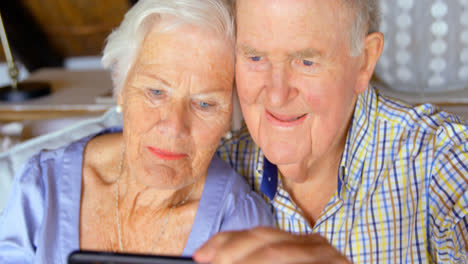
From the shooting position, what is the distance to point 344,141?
143cm

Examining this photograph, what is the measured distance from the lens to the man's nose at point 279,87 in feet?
3.78

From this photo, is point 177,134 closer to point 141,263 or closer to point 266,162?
point 266,162

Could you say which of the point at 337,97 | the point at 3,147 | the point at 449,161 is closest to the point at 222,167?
the point at 337,97

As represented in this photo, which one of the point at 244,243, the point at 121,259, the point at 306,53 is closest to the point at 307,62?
the point at 306,53

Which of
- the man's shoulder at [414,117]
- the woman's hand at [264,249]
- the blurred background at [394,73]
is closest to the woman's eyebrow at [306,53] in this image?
the man's shoulder at [414,117]

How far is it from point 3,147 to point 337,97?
58.0 inches

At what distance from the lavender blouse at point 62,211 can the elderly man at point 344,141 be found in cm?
10

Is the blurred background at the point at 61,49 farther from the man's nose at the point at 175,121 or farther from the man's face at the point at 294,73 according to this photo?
the man's face at the point at 294,73

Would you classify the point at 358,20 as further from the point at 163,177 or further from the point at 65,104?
the point at 65,104

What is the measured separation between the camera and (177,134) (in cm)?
126

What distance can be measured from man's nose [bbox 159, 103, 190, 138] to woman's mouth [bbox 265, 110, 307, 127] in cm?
23

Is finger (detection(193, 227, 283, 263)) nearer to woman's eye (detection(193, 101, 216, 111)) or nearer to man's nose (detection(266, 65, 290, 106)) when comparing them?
man's nose (detection(266, 65, 290, 106))

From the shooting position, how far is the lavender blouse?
136 cm

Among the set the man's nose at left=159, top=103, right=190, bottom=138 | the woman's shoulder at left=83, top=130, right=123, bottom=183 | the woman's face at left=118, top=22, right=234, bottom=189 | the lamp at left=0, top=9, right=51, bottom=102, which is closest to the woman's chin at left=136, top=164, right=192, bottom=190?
the woman's face at left=118, top=22, right=234, bottom=189
